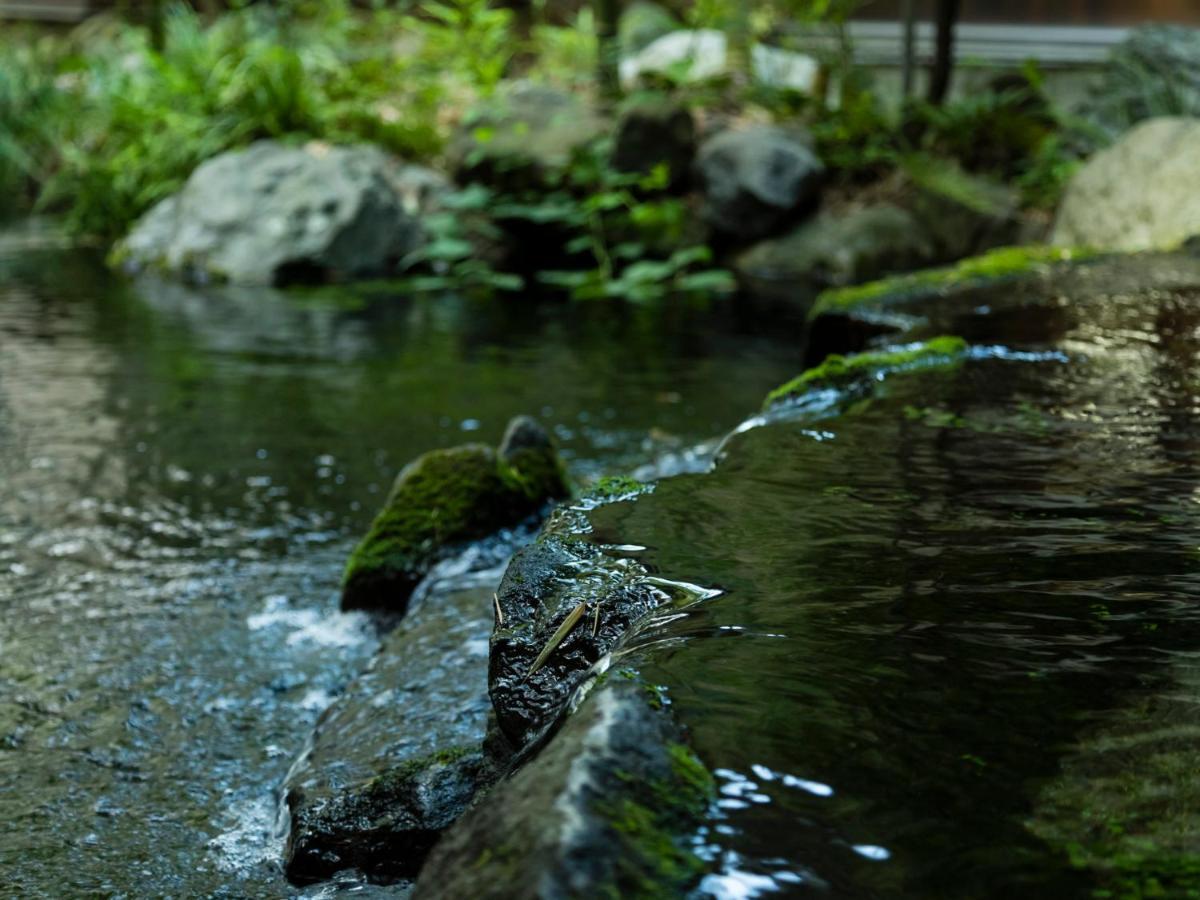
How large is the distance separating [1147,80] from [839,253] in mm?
3362

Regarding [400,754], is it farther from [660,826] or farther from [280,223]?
[280,223]

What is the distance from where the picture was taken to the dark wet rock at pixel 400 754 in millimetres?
2279

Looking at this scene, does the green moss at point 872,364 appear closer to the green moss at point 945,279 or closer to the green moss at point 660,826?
the green moss at point 945,279

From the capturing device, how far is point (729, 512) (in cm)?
229

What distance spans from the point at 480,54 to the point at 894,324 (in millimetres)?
10692

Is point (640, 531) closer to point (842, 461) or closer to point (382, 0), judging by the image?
point (842, 461)

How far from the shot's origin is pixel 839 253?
1019 cm

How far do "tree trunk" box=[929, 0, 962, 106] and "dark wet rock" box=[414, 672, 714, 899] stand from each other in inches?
438

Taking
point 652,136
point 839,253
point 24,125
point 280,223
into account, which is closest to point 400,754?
point 839,253

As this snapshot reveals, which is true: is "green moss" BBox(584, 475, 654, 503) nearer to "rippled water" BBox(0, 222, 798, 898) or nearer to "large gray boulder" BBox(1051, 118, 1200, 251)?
"rippled water" BBox(0, 222, 798, 898)

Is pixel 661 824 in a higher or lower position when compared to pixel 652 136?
lower

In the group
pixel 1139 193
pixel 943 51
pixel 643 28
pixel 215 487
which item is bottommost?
pixel 215 487

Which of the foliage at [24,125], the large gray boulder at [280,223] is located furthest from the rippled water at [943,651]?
the foliage at [24,125]

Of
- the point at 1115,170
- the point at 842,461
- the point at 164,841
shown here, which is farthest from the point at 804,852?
the point at 1115,170
